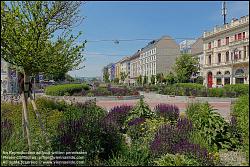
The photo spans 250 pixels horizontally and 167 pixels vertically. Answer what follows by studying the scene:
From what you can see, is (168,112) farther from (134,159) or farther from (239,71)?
(239,71)

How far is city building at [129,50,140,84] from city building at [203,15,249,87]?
60.9 meters

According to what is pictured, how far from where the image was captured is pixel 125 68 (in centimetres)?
14500

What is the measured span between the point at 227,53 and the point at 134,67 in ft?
246

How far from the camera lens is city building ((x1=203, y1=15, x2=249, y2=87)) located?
43812mm

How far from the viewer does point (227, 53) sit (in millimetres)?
49875

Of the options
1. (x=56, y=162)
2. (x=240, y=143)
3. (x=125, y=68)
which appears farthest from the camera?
(x=125, y=68)

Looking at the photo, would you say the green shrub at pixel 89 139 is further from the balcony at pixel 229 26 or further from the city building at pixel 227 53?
the balcony at pixel 229 26

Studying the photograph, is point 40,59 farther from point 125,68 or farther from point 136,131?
point 125,68

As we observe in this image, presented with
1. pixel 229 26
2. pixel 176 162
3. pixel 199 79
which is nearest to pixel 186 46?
pixel 199 79

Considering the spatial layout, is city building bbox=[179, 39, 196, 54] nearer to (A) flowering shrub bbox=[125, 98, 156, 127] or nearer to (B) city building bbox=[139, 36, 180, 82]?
(B) city building bbox=[139, 36, 180, 82]

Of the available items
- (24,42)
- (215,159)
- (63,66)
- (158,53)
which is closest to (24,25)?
(24,42)

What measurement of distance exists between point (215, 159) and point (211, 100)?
2000 cm

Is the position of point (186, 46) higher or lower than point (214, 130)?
higher

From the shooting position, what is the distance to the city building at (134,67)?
117m
